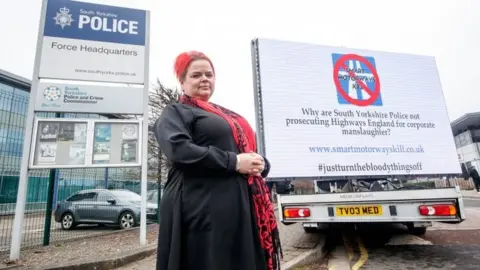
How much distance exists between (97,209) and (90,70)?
4865mm

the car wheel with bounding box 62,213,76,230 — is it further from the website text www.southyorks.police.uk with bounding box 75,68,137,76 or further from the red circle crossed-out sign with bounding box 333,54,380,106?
the red circle crossed-out sign with bounding box 333,54,380,106

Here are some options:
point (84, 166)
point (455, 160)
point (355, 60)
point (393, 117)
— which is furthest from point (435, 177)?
point (84, 166)

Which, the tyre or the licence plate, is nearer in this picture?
the licence plate

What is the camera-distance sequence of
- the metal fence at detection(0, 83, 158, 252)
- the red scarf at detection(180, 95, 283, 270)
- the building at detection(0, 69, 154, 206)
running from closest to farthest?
the red scarf at detection(180, 95, 283, 270) < the building at detection(0, 69, 154, 206) < the metal fence at detection(0, 83, 158, 252)

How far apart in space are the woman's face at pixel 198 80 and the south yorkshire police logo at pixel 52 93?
4.13m

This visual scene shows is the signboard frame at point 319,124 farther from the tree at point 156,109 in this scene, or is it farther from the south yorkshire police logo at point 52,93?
the tree at point 156,109

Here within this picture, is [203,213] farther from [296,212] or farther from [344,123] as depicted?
[344,123]

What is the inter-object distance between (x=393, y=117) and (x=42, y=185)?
314 inches

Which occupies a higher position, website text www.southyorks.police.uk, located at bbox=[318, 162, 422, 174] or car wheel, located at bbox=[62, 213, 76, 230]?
website text www.southyorks.police.uk, located at bbox=[318, 162, 422, 174]

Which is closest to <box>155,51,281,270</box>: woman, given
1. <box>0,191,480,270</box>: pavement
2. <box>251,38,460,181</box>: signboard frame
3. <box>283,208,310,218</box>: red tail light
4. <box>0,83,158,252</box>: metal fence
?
<box>0,191,480,270</box>: pavement

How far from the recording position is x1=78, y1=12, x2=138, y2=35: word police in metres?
5.01

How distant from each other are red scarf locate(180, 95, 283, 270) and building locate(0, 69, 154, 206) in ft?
15.8

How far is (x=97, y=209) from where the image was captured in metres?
8.12

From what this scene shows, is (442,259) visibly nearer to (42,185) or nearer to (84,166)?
(84,166)
